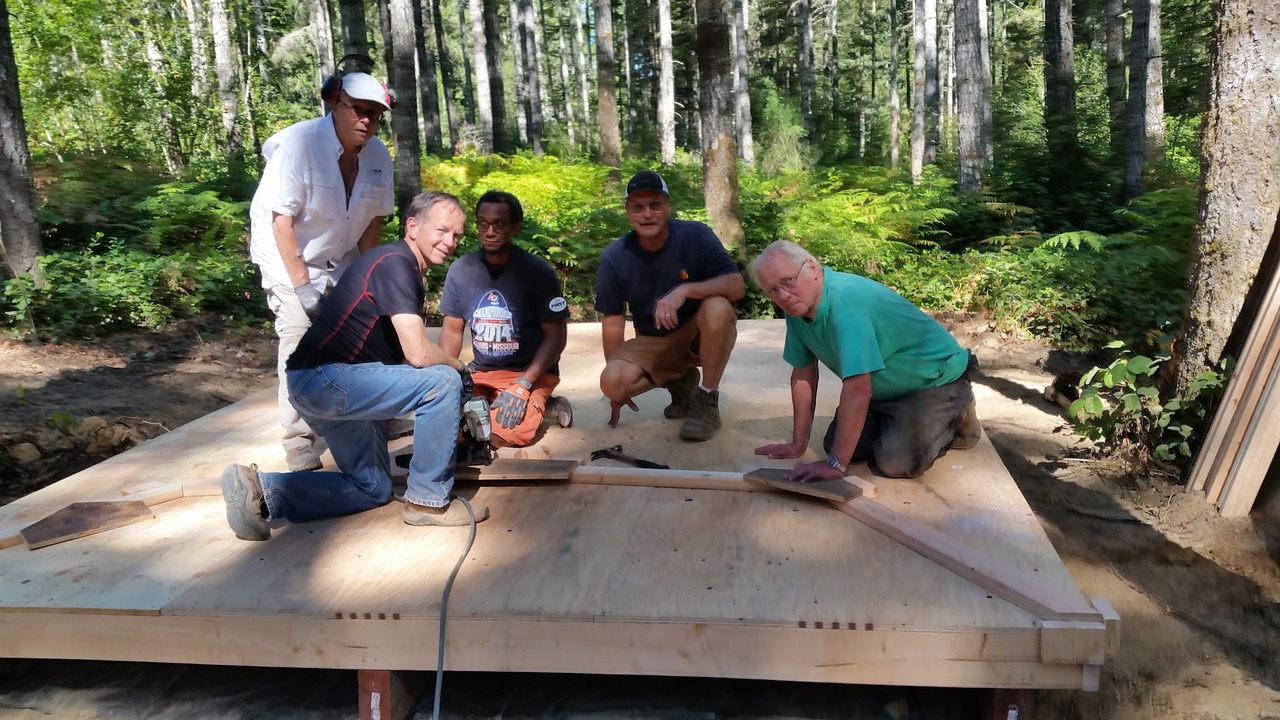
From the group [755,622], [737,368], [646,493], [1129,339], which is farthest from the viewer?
[1129,339]

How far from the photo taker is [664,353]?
400cm

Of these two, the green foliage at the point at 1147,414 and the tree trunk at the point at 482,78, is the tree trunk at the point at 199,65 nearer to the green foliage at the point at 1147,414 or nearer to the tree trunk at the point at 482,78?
the tree trunk at the point at 482,78

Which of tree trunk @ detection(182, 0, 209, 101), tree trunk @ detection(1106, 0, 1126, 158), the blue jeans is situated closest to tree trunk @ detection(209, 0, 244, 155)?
tree trunk @ detection(182, 0, 209, 101)

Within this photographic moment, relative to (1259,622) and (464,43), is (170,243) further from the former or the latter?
(464,43)

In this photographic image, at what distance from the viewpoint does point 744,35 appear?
2300 cm

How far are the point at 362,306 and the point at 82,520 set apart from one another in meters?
1.27

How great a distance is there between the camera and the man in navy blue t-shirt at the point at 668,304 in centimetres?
384

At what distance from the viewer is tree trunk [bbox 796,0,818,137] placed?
85.6 ft

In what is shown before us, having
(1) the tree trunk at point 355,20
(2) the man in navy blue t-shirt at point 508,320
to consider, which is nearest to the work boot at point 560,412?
(2) the man in navy blue t-shirt at point 508,320

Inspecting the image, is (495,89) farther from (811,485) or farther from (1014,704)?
(1014,704)

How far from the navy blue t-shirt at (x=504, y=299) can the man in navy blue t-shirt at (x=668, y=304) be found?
298mm

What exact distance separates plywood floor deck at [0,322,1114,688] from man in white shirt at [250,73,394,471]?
758 millimetres

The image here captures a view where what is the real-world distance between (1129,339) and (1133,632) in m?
3.96

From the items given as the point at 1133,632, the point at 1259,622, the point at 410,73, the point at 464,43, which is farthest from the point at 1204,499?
the point at 464,43
